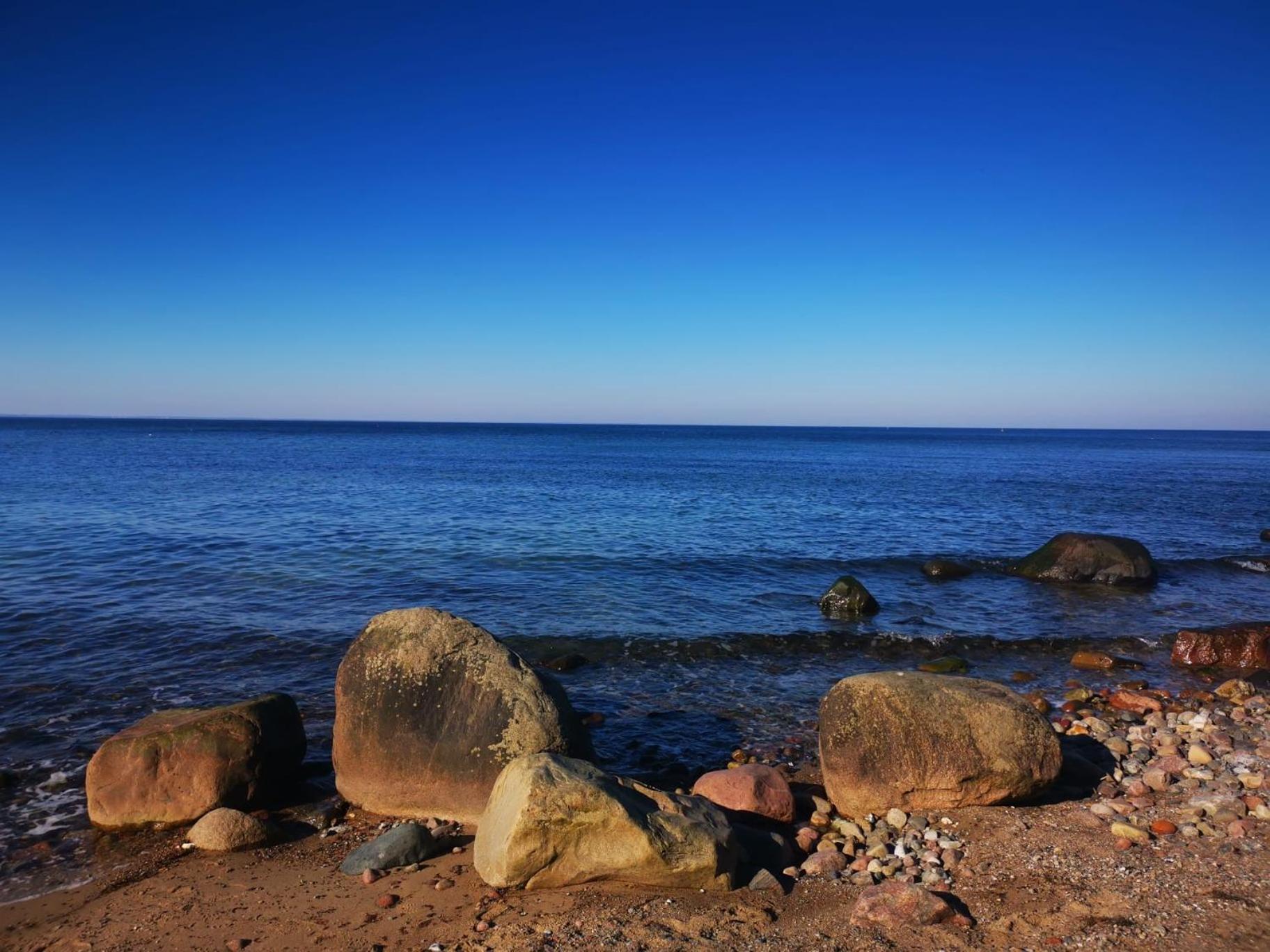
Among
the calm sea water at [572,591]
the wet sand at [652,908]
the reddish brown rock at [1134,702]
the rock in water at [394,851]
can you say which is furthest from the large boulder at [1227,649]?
the rock in water at [394,851]

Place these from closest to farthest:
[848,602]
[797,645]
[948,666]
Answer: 1. [948,666]
2. [797,645]
3. [848,602]

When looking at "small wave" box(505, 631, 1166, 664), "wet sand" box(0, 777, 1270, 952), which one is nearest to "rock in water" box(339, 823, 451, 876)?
"wet sand" box(0, 777, 1270, 952)

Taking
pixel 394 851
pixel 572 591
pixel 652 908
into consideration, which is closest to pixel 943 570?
pixel 572 591

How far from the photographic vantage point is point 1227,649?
15758 mm

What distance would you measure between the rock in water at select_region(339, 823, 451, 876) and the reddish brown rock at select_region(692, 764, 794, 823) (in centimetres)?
314

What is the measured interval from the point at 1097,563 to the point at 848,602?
10025 mm

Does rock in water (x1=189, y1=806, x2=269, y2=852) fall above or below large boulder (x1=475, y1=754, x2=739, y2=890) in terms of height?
below

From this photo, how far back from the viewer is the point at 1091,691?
13.7 meters

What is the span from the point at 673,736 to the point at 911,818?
4055 mm

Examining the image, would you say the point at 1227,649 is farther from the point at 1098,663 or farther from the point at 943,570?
the point at 943,570

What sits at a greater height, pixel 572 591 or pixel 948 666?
pixel 572 591

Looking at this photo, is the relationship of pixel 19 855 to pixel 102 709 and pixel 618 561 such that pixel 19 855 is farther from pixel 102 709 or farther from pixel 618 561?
pixel 618 561

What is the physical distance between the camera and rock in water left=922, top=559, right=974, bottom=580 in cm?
2402

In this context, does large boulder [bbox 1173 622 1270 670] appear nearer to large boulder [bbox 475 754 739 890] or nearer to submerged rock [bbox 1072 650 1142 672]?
submerged rock [bbox 1072 650 1142 672]
